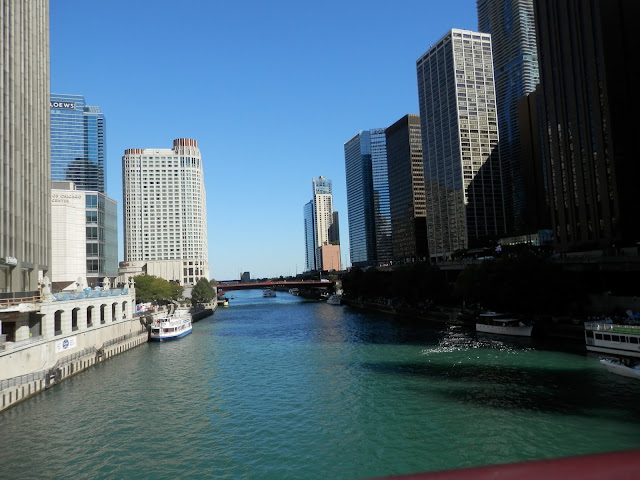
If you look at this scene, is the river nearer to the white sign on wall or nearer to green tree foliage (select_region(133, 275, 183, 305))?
the white sign on wall

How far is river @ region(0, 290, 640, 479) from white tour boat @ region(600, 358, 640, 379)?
37.0 inches

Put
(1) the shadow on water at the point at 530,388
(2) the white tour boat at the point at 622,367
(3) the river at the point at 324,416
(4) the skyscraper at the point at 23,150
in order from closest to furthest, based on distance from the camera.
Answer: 1. (3) the river at the point at 324,416
2. (1) the shadow on water at the point at 530,388
3. (2) the white tour boat at the point at 622,367
4. (4) the skyscraper at the point at 23,150

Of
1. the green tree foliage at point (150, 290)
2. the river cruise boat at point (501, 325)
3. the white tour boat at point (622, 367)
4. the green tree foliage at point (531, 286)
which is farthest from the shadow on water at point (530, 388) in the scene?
the green tree foliage at point (150, 290)

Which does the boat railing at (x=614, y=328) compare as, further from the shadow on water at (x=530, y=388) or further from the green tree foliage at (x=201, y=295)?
the green tree foliage at (x=201, y=295)

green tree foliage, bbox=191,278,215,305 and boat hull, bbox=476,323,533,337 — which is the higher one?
green tree foliage, bbox=191,278,215,305

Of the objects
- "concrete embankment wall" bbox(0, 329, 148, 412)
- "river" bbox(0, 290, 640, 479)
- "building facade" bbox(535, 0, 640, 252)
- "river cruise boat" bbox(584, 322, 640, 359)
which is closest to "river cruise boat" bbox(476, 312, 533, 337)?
"river" bbox(0, 290, 640, 479)

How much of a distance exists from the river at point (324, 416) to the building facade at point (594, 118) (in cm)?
5172

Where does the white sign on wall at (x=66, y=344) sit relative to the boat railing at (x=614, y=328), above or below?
above

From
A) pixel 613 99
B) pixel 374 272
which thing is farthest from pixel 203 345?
pixel 613 99

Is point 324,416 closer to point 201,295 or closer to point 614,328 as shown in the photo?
point 614,328

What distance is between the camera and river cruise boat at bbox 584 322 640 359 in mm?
54031

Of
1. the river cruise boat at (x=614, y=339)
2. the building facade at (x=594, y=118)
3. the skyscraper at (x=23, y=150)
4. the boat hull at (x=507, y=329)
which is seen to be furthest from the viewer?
the building facade at (x=594, y=118)

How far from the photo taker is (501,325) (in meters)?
77.8

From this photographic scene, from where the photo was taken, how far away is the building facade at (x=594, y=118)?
99.5 m
